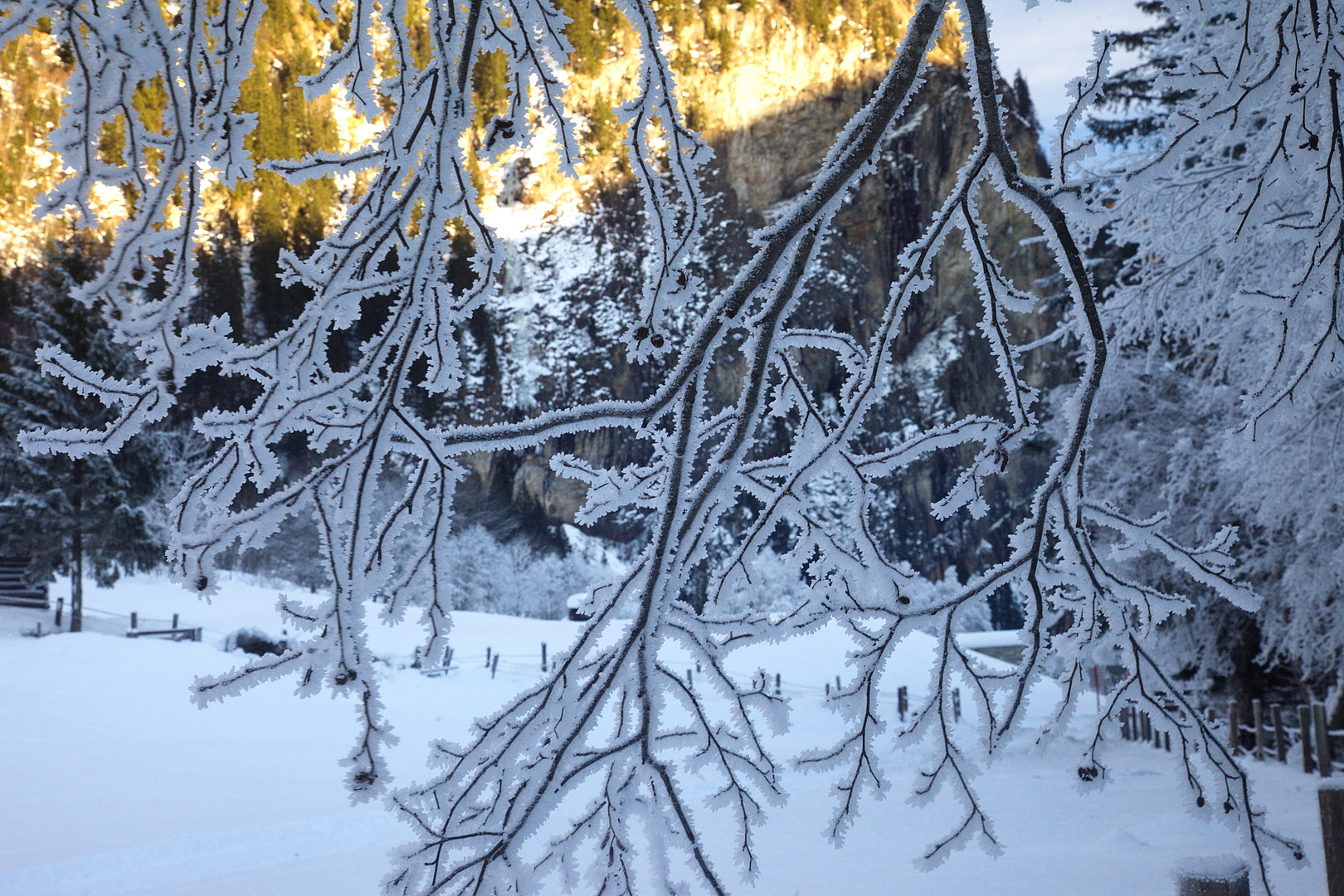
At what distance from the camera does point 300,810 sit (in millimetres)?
6051

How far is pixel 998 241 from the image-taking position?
2314 cm

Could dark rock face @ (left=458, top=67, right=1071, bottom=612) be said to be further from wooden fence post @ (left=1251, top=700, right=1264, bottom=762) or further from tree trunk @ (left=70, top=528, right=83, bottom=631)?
wooden fence post @ (left=1251, top=700, right=1264, bottom=762)

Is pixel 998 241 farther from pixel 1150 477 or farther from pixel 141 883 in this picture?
pixel 141 883

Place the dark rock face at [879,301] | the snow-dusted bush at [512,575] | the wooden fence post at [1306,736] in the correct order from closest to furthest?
1. the wooden fence post at [1306,736]
2. the dark rock face at [879,301]
3. the snow-dusted bush at [512,575]

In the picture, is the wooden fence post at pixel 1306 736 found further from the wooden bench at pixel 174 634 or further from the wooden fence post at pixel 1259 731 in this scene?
the wooden bench at pixel 174 634

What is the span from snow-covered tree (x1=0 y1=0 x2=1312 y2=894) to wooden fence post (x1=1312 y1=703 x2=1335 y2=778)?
7.38 meters

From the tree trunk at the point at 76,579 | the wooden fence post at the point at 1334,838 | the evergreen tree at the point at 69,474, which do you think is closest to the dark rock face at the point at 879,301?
Result: the evergreen tree at the point at 69,474

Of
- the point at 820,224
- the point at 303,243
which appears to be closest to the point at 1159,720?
the point at 820,224

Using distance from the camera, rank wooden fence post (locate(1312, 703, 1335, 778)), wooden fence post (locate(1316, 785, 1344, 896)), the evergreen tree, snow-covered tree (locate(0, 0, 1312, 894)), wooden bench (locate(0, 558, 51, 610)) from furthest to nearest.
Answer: wooden bench (locate(0, 558, 51, 610))
the evergreen tree
wooden fence post (locate(1312, 703, 1335, 778))
wooden fence post (locate(1316, 785, 1344, 896))
snow-covered tree (locate(0, 0, 1312, 894))

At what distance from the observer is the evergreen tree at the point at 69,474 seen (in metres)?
13.5

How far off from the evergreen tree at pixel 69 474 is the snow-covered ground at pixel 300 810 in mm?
2931

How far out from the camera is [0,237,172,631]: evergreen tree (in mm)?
13531

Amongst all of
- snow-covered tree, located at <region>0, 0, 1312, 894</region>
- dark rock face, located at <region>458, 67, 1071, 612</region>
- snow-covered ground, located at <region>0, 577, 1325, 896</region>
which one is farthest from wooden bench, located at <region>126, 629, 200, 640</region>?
snow-covered tree, located at <region>0, 0, 1312, 894</region>

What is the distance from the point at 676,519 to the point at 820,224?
51 centimetres
